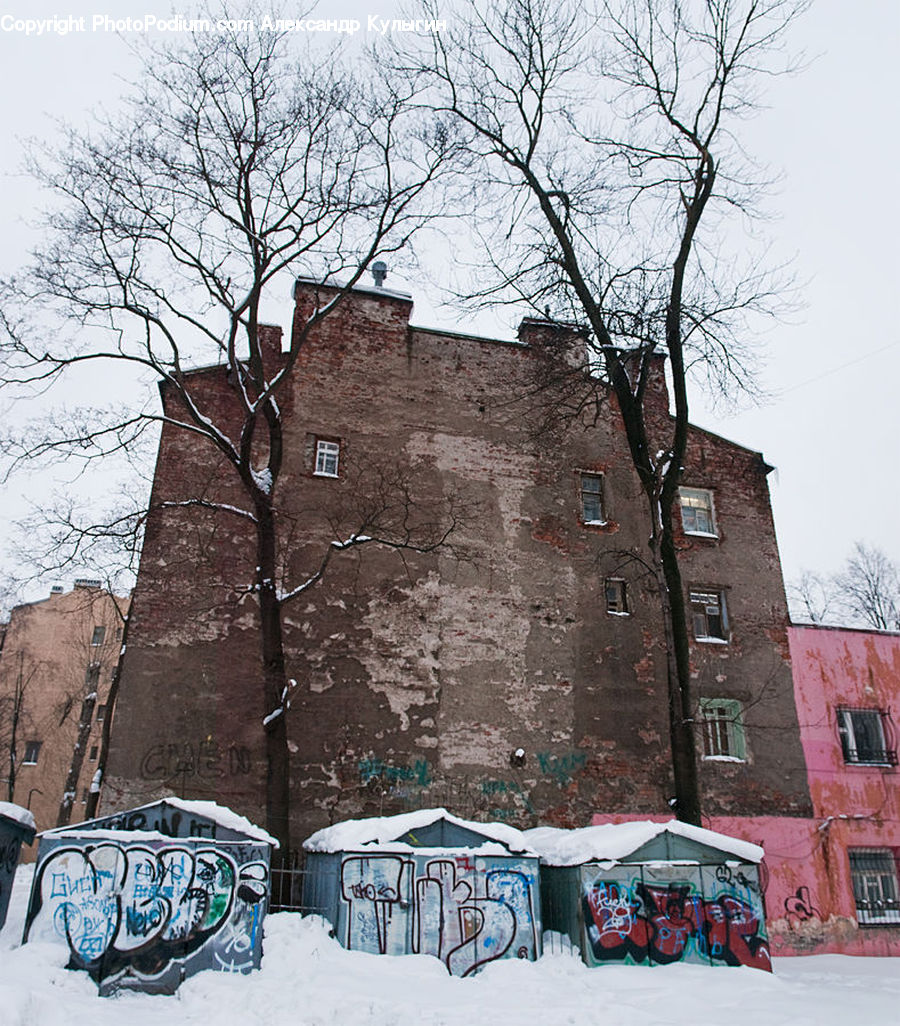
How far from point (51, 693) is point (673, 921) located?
3181 centimetres

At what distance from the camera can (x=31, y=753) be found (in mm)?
34625

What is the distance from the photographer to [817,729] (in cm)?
1731

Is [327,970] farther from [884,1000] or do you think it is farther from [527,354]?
[527,354]

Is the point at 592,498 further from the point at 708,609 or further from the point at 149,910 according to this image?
the point at 149,910

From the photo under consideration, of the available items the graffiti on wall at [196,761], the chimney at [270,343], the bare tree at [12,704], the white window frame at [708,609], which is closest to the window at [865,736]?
the white window frame at [708,609]

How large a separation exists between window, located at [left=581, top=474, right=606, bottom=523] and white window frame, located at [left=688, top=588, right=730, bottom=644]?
2.65m

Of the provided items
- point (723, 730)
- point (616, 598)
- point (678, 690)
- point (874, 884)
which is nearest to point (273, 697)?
point (678, 690)

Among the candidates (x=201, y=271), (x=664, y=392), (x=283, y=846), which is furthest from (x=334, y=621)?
(x=664, y=392)

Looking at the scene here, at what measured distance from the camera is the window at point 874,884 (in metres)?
16.1

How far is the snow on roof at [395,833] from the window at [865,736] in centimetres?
955

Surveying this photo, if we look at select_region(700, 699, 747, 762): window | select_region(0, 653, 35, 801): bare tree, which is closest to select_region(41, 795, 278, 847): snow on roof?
select_region(700, 699, 747, 762): window

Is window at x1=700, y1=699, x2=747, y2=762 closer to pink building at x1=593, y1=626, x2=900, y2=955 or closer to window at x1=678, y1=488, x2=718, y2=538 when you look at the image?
pink building at x1=593, y1=626, x2=900, y2=955

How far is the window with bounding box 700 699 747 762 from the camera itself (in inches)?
659

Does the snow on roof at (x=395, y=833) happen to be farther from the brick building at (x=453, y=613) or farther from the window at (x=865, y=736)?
the window at (x=865, y=736)
